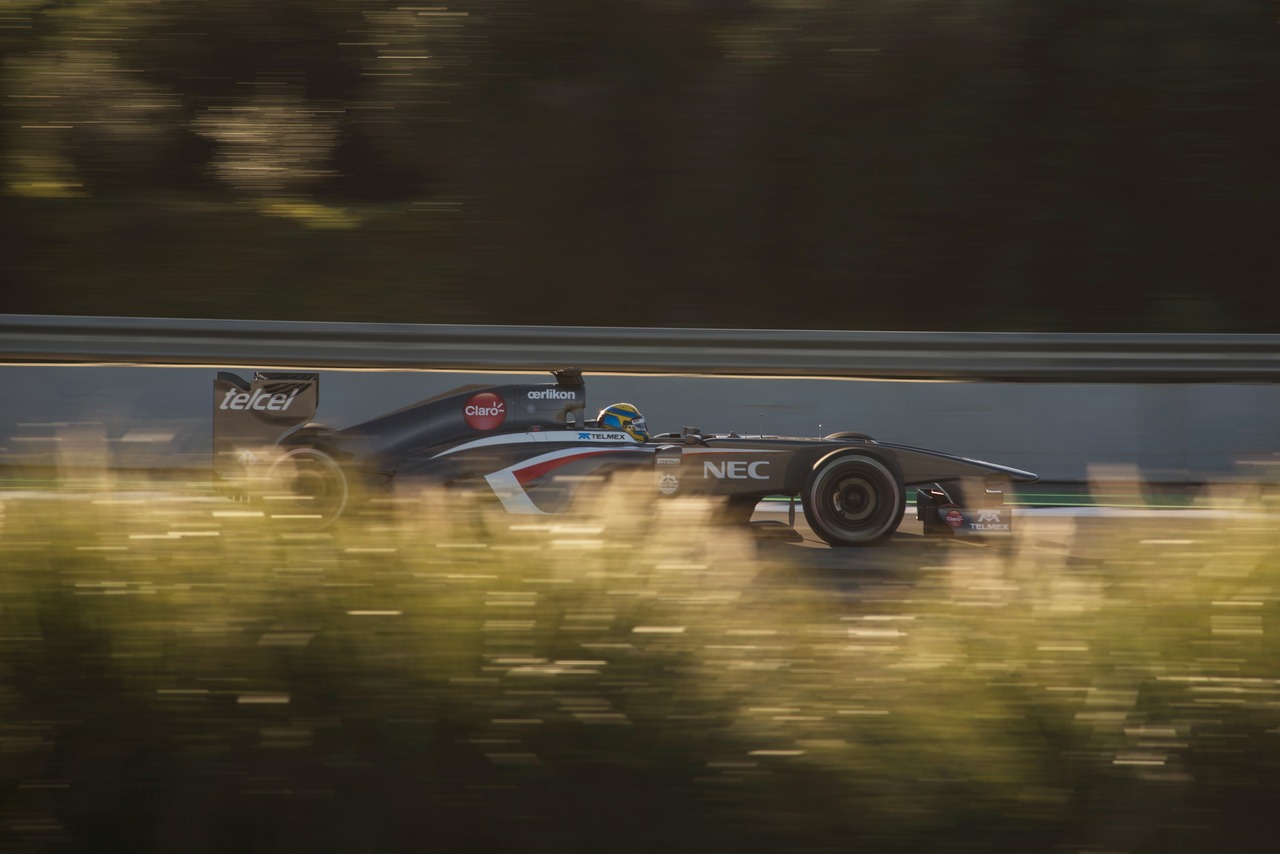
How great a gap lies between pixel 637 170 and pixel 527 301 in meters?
0.86

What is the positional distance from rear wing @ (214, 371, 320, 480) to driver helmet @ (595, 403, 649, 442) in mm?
2949

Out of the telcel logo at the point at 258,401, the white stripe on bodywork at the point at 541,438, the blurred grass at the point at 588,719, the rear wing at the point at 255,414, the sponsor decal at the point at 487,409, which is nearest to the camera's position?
the blurred grass at the point at 588,719

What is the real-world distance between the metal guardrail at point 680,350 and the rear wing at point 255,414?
0.21m

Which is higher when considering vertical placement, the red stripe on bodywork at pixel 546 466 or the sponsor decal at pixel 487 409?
the sponsor decal at pixel 487 409

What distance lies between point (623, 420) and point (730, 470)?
0.79 metres

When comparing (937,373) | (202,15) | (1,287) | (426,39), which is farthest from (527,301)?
(937,373)

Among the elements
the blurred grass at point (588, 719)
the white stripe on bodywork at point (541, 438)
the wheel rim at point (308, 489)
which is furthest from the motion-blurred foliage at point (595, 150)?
the blurred grass at point (588, 719)

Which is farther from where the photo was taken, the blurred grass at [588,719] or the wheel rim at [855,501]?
the wheel rim at [855,501]

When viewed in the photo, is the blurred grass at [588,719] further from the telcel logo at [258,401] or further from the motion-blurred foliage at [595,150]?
the motion-blurred foliage at [595,150]

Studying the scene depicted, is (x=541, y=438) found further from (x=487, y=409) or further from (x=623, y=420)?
(x=623, y=420)

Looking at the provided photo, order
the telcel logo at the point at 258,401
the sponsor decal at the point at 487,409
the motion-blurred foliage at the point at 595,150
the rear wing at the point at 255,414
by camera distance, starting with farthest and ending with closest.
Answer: the sponsor decal at the point at 487,409 < the motion-blurred foliage at the point at 595,150 < the telcel logo at the point at 258,401 < the rear wing at the point at 255,414

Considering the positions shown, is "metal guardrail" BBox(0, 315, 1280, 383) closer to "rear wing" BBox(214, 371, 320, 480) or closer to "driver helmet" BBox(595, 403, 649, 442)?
"rear wing" BBox(214, 371, 320, 480)

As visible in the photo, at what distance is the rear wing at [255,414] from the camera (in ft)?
6.06

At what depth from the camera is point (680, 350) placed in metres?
1.63
